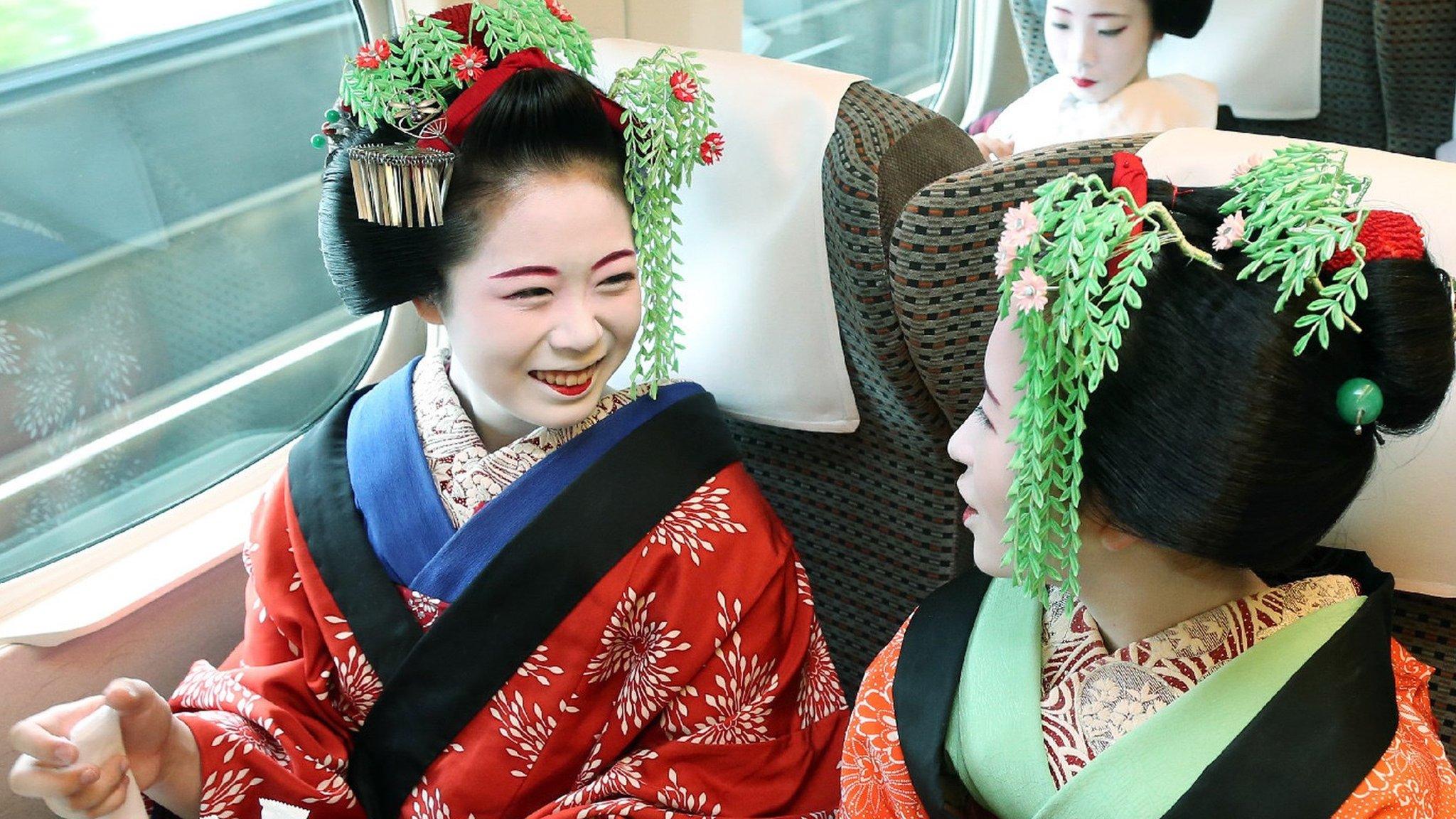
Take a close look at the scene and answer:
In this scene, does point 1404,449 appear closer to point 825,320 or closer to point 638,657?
point 825,320

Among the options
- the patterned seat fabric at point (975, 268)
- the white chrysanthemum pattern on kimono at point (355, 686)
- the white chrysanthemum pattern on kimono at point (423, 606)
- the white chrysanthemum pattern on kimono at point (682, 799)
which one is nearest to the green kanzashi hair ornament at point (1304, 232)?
the patterned seat fabric at point (975, 268)

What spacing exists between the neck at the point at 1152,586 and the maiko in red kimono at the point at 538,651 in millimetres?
437

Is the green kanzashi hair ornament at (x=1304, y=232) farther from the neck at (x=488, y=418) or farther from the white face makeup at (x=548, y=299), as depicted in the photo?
the neck at (x=488, y=418)

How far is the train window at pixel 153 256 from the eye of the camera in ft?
5.12

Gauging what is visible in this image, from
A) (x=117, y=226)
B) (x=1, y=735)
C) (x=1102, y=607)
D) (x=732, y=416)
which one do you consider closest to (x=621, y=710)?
(x=732, y=416)

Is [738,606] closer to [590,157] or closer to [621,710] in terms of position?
[621,710]

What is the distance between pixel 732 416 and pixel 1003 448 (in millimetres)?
683

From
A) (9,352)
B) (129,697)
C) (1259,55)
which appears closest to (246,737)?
(129,697)

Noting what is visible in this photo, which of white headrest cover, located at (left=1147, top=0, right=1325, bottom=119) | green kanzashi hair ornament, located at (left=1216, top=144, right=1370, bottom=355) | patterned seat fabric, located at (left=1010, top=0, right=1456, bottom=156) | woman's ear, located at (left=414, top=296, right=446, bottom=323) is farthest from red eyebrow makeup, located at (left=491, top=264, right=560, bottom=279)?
patterned seat fabric, located at (left=1010, top=0, right=1456, bottom=156)

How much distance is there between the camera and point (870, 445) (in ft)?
5.11

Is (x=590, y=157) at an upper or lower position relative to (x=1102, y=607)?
upper

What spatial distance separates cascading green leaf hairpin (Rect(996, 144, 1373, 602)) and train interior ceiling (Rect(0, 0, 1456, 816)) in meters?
0.28

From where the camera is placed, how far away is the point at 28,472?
163cm

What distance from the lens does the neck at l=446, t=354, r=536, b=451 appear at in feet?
4.74
